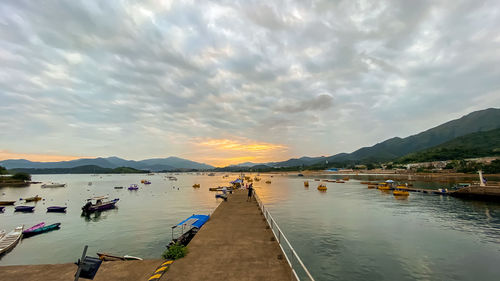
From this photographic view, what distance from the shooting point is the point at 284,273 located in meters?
11.1

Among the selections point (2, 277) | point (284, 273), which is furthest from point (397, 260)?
point (2, 277)

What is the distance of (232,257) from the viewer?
13219 mm

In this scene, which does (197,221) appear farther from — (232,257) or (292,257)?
(292,257)

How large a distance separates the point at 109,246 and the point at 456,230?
47.2 m

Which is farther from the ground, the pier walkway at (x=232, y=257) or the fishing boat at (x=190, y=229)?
the pier walkway at (x=232, y=257)

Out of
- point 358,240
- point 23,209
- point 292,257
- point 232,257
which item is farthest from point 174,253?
point 23,209

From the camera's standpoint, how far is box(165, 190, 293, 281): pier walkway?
35.8ft

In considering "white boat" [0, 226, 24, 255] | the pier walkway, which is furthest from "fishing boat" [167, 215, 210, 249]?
"white boat" [0, 226, 24, 255]

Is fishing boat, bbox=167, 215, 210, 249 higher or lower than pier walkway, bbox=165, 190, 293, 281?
lower

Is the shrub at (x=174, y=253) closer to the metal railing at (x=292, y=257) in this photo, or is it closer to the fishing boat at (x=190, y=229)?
the metal railing at (x=292, y=257)

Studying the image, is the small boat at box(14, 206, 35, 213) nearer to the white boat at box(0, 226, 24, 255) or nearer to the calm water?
the calm water

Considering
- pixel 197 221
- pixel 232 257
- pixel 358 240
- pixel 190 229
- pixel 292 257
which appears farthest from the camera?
pixel 358 240

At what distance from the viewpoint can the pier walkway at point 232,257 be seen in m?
10.9

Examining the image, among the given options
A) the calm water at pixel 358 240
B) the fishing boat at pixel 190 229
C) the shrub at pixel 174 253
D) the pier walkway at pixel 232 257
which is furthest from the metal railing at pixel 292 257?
the fishing boat at pixel 190 229
